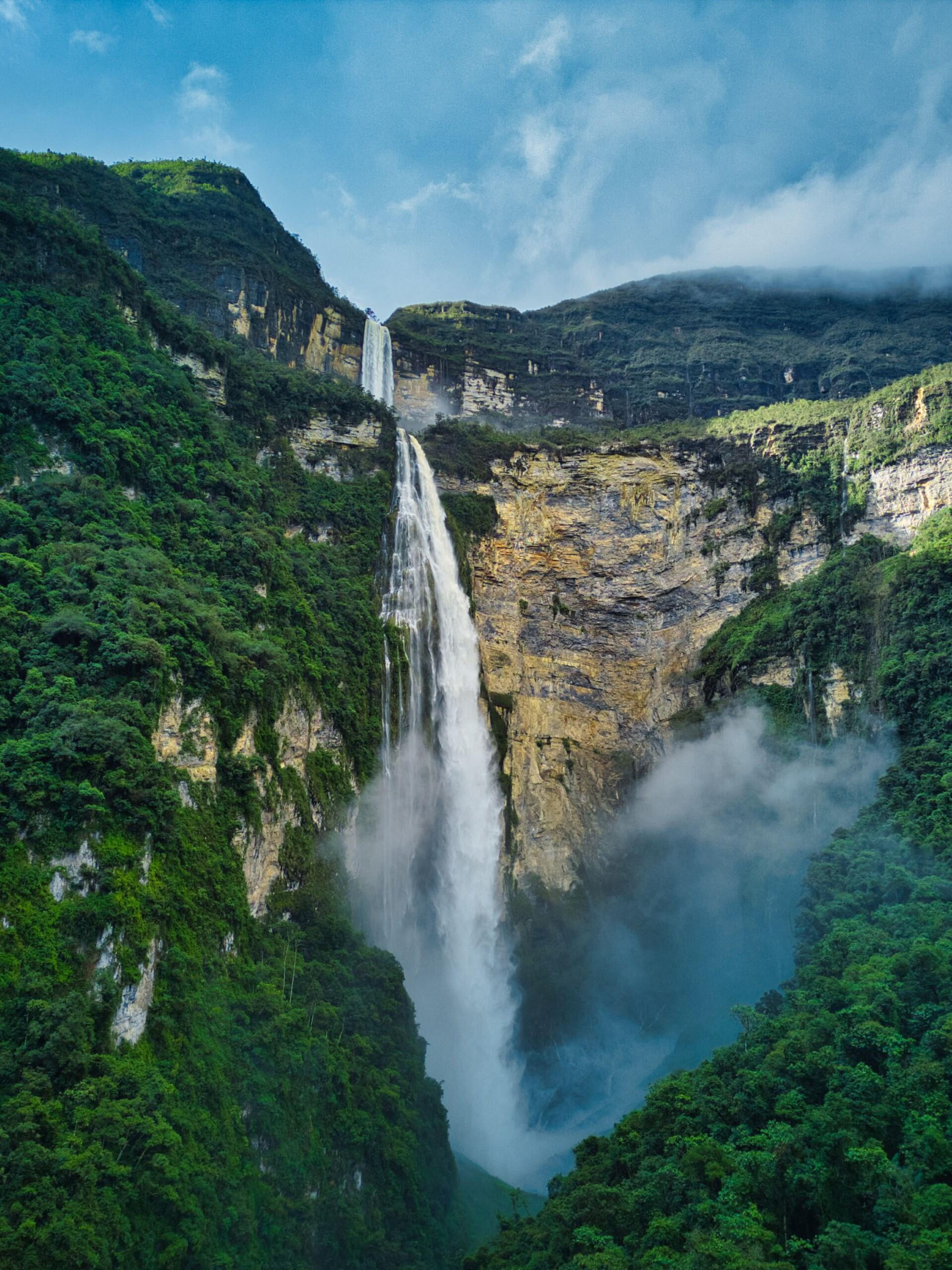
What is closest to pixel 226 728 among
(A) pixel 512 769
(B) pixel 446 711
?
(B) pixel 446 711

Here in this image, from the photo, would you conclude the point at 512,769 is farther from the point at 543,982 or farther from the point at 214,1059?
the point at 214,1059

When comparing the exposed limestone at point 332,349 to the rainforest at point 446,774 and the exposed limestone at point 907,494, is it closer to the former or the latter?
the rainforest at point 446,774

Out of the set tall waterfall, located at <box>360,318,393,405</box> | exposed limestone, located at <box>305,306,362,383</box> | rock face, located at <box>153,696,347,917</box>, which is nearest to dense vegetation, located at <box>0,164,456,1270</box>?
rock face, located at <box>153,696,347,917</box>

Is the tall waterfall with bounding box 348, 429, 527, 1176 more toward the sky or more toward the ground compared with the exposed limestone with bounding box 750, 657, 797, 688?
more toward the ground

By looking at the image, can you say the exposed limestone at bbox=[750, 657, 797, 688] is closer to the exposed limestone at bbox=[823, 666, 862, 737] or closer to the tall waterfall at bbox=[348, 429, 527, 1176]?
the exposed limestone at bbox=[823, 666, 862, 737]

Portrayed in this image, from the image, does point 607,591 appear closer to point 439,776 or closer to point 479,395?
point 439,776

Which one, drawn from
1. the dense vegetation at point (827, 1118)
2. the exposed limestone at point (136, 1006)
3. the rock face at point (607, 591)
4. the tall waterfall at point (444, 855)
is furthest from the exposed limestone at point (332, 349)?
the exposed limestone at point (136, 1006)
